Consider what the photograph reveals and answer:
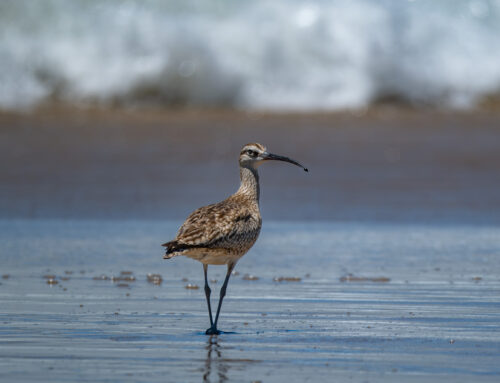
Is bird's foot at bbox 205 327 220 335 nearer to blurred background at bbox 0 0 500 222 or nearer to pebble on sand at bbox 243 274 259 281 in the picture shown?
pebble on sand at bbox 243 274 259 281

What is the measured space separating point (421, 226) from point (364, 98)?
5887 mm

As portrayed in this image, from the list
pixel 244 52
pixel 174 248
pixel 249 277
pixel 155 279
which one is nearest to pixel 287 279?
pixel 249 277

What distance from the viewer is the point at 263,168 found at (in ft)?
44.6

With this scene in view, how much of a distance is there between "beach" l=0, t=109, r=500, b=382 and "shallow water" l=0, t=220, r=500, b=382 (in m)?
0.02

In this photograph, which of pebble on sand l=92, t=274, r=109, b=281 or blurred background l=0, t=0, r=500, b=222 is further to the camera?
blurred background l=0, t=0, r=500, b=222

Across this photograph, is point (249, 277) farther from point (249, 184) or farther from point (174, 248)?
point (174, 248)

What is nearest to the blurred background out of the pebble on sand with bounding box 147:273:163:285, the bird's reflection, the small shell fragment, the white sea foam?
the white sea foam

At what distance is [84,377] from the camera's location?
5.18m

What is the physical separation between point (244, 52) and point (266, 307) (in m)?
10.3

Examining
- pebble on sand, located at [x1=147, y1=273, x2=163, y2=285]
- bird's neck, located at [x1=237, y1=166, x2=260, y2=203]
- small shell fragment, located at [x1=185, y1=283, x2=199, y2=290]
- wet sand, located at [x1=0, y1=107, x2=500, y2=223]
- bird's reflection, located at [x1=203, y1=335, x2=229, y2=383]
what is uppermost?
wet sand, located at [x1=0, y1=107, x2=500, y2=223]

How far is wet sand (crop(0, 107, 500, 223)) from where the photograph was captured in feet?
39.2

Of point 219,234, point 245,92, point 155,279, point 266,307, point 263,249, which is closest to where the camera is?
point 219,234

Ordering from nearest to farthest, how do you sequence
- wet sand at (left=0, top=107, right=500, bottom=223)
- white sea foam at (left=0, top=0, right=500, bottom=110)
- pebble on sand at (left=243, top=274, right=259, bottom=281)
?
pebble on sand at (left=243, top=274, right=259, bottom=281), wet sand at (left=0, top=107, right=500, bottom=223), white sea foam at (left=0, top=0, right=500, bottom=110)

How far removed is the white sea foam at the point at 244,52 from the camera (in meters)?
16.7
